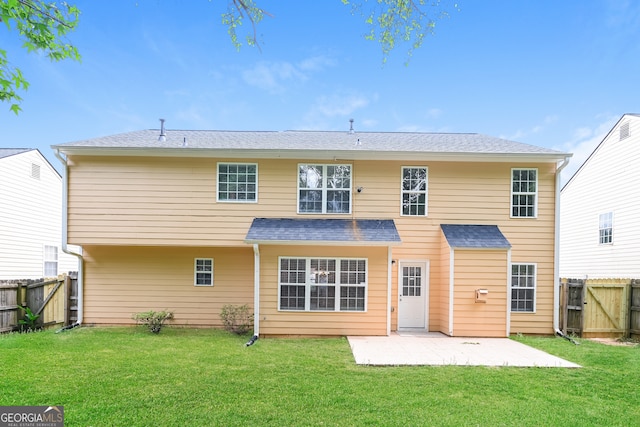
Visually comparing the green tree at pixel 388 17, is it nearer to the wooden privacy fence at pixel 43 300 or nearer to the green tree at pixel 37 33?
the green tree at pixel 37 33

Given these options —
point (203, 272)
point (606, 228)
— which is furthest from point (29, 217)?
point (606, 228)

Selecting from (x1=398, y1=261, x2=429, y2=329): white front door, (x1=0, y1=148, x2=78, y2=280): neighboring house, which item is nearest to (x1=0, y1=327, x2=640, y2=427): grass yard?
(x1=398, y1=261, x2=429, y2=329): white front door

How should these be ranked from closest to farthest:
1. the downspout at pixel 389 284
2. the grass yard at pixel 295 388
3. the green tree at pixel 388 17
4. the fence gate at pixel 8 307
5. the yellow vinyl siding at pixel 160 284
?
the grass yard at pixel 295 388
the green tree at pixel 388 17
the downspout at pixel 389 284
the fence gate at pixel 8 307
the yellow vinyl siding at pixel 160 284

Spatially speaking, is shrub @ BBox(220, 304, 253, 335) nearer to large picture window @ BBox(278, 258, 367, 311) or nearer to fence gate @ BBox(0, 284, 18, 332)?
large picture window @ BBox(278, 258, 367, 311)

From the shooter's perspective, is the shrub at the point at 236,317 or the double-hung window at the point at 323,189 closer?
the shrub at the point at 236,317

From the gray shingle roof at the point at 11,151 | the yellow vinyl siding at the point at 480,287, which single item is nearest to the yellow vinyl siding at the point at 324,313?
the yellow vinyl siding at the point at 480,287

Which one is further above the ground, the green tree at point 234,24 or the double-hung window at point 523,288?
the green tree at point 234,24

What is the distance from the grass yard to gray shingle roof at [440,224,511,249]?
2.86 meters

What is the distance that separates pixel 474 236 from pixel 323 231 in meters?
4.11

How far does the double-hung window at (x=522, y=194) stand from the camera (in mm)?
9547

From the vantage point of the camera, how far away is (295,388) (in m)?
4.84

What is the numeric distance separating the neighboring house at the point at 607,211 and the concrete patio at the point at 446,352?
740 centimetres

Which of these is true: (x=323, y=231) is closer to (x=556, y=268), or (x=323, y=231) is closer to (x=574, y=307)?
(x=556, y=268)

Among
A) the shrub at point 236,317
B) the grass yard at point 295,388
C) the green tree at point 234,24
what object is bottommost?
the shrub at point 236,317
